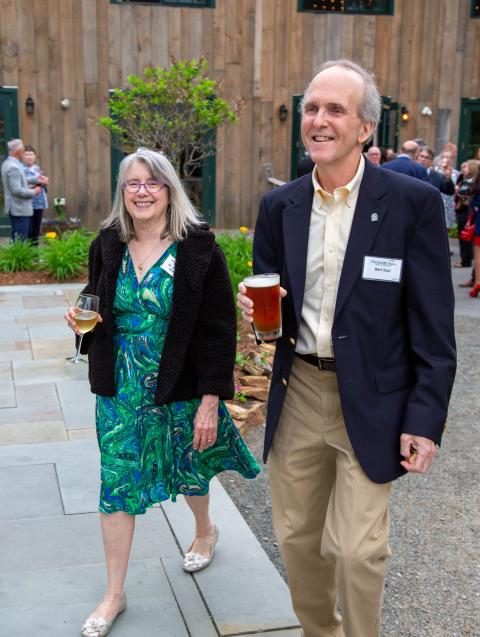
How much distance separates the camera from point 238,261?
31.3ft

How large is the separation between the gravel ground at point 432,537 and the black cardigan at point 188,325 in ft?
3.78

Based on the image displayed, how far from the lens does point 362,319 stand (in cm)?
276

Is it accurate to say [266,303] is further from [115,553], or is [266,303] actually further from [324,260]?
[115,553]

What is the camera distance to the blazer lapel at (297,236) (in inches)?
113

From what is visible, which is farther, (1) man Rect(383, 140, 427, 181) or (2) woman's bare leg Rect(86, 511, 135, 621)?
(1) man Rect(383, 140, 427, 181)

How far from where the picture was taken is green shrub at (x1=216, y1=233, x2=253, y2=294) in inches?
362

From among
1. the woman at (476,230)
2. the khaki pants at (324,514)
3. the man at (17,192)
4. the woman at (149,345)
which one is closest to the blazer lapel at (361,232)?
the khaki pants at (324,514)

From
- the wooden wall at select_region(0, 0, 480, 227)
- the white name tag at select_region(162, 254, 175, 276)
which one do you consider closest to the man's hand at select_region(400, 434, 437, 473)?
the white name tag at select_region(162, 254, 175, 276)

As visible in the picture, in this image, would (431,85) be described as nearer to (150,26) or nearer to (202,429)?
(150,26)

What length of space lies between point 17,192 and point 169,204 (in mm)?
9090

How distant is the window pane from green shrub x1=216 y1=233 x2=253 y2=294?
6948mm

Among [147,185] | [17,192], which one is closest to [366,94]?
[147,185]

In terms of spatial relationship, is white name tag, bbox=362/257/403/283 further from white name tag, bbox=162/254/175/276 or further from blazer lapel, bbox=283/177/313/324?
white name tag, bbox=162/254/175/276

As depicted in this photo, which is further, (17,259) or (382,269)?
(17,259)
